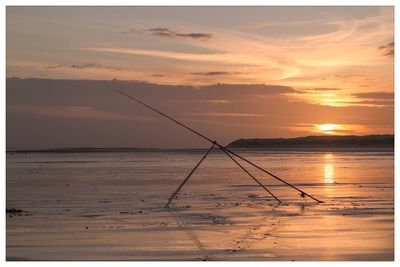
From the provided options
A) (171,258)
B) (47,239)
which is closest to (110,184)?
(47,239)

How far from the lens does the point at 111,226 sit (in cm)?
1642

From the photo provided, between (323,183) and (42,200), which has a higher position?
(323,183)

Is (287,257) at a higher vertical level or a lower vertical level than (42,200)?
lower

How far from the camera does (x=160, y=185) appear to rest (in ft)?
96.4

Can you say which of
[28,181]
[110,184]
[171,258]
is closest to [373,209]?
[171,258]

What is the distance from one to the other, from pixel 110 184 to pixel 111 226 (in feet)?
45.2

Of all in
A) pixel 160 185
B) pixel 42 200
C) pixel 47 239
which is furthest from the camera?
pixel 160 185
